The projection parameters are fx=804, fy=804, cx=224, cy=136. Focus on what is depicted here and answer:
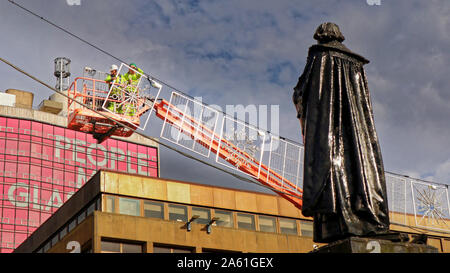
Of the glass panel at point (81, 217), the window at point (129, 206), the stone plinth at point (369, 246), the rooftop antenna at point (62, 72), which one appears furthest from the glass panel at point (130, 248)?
the rooftop antenna at point (62, 72)

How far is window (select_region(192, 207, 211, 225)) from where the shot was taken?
47934mm

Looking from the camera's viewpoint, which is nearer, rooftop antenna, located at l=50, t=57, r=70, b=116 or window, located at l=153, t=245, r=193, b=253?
window, located at l=153, t=245, r=193, b=253

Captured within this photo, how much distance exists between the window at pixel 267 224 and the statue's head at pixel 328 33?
39508 millimetres

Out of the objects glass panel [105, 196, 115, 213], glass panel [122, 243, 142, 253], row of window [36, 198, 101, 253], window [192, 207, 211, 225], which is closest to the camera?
glass panel [122, 243, 142, 253]

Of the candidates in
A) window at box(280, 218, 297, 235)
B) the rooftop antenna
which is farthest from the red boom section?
the rooftop antenna

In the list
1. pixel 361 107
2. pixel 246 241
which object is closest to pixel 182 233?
pixel 246 241

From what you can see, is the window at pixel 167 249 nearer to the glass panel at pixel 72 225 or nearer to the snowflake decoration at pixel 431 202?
the glass panel at pixel 72 225

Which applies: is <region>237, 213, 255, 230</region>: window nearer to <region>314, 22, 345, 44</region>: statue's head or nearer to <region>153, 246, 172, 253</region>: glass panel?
<region>153, 246, 172, 253</region>: glass panel

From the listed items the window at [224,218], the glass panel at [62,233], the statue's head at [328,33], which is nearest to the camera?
the statue's head at [328,33]

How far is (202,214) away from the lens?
48.2m

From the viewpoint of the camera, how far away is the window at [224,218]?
48312 millimetres
